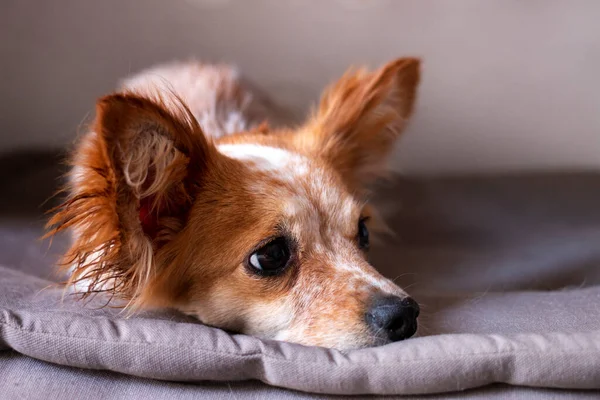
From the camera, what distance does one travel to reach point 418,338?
4.72ft

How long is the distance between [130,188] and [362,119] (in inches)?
38.1

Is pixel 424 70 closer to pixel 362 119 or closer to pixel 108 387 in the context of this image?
pixel 362 119

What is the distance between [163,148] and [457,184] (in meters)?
2.16

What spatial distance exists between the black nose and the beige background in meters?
2.27

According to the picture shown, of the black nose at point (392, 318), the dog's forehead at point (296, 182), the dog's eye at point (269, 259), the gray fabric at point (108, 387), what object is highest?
the dog's forehead at point (296, 182)

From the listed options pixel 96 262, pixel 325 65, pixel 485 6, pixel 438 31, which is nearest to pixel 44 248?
pixel 96 262

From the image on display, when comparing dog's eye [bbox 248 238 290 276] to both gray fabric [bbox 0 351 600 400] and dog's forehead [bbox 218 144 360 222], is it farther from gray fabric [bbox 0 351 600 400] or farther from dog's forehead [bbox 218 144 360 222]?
gray fabric [bbox 0 351 600 400]

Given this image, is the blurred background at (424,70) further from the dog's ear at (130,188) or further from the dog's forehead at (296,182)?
the dog's ear at (130,188)

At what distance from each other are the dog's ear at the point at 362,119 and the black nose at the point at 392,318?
0.65 metres

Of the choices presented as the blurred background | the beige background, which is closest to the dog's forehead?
the blurred background

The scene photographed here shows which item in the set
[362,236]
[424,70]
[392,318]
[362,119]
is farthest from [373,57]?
[392,318]

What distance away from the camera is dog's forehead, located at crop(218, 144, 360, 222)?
1.71 m

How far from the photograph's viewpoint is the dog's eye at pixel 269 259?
1648 millimetres

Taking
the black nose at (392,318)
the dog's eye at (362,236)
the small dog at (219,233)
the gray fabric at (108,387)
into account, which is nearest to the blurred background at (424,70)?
the dog's eye at (362,236)
